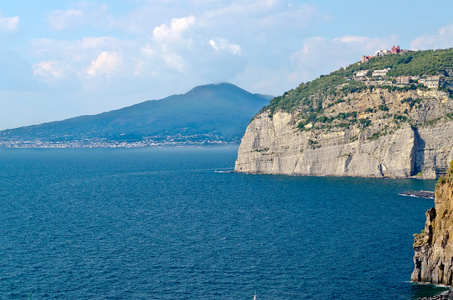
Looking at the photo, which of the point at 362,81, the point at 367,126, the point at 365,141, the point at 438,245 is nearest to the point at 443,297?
the point at 438,245

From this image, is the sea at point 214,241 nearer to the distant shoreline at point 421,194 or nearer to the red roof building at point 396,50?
the distant shoreline at point 421,194

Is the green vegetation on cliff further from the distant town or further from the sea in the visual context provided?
the sea

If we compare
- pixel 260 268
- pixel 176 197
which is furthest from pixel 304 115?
pixel 260 268

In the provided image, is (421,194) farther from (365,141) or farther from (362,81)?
(362,81)

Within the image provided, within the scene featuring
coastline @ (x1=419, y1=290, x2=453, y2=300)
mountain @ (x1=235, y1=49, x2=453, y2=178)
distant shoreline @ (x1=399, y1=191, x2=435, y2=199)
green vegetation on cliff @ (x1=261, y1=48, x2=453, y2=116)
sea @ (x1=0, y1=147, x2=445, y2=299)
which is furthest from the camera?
green vegetation on cliff @ (x1=261, y1=48, x2=453, y2=116)

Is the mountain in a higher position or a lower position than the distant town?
lower

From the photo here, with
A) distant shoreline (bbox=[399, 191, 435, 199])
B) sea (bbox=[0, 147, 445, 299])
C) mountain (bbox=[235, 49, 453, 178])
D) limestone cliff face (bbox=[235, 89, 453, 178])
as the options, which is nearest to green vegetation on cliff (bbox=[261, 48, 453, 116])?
mountain (bbox=[235, 49, 453, 178])
